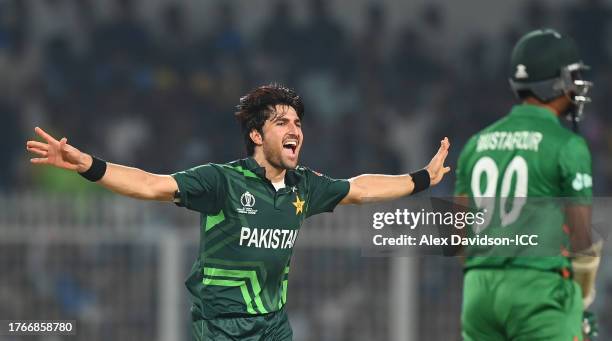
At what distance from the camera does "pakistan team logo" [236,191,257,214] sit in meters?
5.96

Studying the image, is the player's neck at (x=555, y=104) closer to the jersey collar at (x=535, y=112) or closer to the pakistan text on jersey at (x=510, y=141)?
the jersey collar at (x=535, y=112)

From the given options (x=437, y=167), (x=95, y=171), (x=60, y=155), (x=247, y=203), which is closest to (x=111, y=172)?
(x=95, y=171)

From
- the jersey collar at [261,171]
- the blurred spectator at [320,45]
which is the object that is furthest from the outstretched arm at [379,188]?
the blurred spectator at [320,45]

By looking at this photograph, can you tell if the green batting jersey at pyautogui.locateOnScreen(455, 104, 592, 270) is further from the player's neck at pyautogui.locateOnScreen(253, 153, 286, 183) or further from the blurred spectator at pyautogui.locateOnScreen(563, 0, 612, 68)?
the blurred spectator at pyautogui.locateOnScreen(563, 0, 612, 68)

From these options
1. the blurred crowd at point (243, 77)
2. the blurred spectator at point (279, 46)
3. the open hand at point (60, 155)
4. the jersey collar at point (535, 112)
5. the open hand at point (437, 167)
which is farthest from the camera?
the blurred spectator at point (279, 46)

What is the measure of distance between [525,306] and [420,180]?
79 cm

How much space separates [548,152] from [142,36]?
10.9 m

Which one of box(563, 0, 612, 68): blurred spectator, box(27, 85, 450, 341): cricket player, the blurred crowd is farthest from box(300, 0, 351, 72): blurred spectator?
box(27, 85, 450, 341): cricket player

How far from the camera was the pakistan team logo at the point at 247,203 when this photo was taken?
596 centimetres

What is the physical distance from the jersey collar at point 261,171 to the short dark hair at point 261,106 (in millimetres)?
74

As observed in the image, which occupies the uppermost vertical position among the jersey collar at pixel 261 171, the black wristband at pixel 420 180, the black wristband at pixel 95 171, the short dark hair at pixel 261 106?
the short dark hair at pixel 261 106

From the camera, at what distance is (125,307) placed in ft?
36.3

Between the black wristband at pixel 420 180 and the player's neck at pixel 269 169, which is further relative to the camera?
the black wristband at pixel 420 180

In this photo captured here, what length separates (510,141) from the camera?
6.21 m
